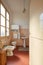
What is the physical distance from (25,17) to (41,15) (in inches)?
290

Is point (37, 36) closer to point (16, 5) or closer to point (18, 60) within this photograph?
point (18, 60)

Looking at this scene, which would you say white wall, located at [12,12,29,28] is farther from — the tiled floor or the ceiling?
the tiled floor

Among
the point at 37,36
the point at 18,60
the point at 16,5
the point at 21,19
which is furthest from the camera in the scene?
the point at 21,19

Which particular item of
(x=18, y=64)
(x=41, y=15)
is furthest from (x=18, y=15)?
(x=41, y=15)

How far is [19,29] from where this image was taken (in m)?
9.16

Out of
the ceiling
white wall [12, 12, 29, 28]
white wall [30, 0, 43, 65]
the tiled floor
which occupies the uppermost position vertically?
the ceiling

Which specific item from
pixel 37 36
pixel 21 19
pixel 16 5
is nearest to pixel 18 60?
pixel 37 36

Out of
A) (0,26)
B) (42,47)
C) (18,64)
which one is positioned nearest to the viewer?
(42,47)

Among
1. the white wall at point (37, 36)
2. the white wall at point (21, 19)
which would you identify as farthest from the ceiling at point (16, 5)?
the white wall at point (37, 36)

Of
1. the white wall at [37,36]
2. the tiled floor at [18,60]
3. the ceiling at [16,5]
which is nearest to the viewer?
the white wall at [37,36]

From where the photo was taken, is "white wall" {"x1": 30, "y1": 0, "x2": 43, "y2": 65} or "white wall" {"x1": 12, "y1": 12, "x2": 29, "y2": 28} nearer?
"white wall" {"x1": 30, "y1": 0, "x2": 43, "y2": 65}

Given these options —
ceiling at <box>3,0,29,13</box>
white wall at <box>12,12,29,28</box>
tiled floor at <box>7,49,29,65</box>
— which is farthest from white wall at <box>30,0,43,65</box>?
white wall at <box>12,12,29,28</box>

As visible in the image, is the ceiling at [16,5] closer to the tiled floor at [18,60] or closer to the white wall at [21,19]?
the white wall at [21,19]

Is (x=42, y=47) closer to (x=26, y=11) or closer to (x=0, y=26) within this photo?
(x=0, y=26)
